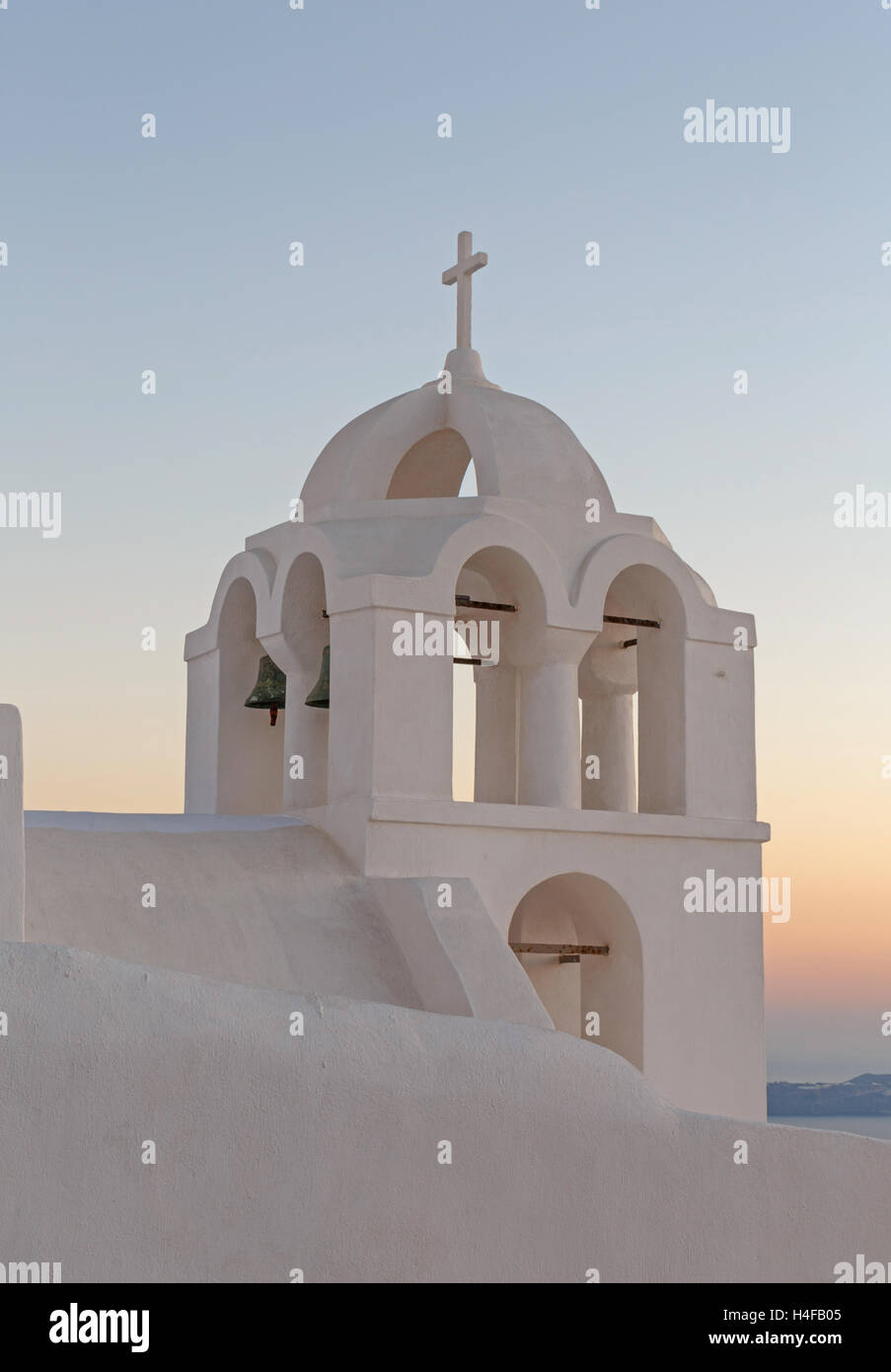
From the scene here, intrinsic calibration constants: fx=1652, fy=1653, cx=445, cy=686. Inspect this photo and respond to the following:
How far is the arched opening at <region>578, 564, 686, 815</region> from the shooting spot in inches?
472

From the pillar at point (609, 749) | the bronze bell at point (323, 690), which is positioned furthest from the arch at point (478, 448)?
the pillar at point (609, 749)

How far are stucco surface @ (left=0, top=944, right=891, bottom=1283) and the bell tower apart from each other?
10.1 ft

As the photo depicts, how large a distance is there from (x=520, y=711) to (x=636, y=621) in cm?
110

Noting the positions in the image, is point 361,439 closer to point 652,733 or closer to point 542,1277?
point 652,733

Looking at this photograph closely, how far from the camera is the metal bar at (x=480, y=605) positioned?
11406 millimetres

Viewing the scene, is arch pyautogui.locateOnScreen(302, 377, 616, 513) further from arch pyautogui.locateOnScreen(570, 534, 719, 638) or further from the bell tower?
arch pyautogui.locateOnScreen(570, 534, 719, 638)

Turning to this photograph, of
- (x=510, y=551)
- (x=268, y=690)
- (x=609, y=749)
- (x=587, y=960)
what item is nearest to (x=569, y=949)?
(x=587, y=960)

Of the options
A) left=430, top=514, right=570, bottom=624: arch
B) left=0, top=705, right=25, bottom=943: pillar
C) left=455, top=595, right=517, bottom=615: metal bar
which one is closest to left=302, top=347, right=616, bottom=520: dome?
left=430, top=514, right=570, bottom=624: arch

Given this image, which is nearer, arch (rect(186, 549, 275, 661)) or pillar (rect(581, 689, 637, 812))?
arch (rect(186, 549, 275, 661))

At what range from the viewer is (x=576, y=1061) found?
272 inches

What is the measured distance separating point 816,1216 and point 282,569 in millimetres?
6075

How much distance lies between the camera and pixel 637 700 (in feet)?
40.9

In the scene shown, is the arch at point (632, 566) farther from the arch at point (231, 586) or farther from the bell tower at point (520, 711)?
the arch at point (231, 586)
